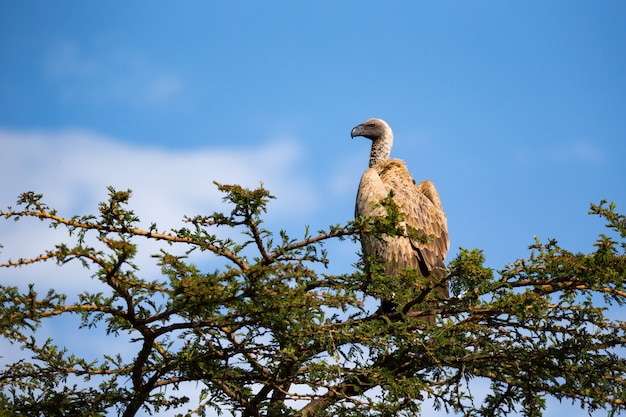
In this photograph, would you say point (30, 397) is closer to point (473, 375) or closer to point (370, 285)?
point (370, 285)

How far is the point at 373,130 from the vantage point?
12297 millimetres

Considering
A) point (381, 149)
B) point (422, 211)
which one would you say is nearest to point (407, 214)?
point (422, 211)

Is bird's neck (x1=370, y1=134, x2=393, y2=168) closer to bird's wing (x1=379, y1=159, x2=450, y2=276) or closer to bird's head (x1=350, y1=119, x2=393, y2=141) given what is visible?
bird's head (x1=350, y1=119, x2=393, y2=141)

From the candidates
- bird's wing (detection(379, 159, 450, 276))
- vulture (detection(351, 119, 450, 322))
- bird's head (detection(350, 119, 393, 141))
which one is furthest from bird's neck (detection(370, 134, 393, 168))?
bird's wing (detection(379, 159, 450, 276))

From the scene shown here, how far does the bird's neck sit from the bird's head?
45 millimetres

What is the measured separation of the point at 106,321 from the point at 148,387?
2.35 feet

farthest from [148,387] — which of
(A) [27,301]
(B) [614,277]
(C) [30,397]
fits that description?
(B) [614,277]

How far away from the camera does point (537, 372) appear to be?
6809 millimetres

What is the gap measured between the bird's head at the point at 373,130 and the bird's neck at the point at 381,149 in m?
0.05

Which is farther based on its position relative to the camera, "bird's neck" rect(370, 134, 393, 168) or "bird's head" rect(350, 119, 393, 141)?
"bird's head" rect(350, 119, 393, 141)

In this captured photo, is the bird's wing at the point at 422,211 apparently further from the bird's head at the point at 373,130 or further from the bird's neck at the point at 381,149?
the bird's head at the point at 373,130

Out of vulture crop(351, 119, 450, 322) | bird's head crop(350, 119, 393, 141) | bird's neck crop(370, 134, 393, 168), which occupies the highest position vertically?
bird's head crop(350, 119, 393, 141)

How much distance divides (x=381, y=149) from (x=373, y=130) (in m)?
0.36

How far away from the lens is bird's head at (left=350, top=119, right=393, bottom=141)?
1223cm
